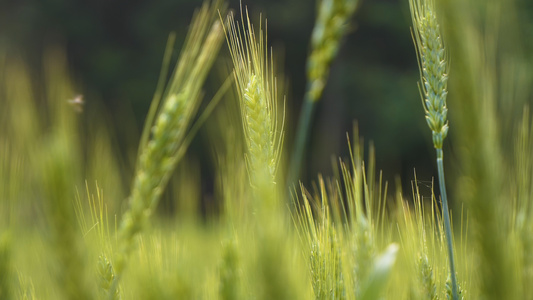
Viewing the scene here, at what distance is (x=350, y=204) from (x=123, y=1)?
1503 cm

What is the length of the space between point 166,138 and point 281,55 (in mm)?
12913

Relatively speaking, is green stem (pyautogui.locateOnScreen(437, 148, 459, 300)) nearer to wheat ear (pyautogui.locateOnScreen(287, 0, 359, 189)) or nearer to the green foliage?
the green foliage

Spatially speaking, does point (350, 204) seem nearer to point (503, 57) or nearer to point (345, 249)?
point (345, 249)

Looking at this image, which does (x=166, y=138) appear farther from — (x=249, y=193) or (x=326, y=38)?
(x=326, y=38)

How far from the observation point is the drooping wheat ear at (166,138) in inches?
31.7

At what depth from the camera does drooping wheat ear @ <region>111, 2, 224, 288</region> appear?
805 mm

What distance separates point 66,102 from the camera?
0.79 metres

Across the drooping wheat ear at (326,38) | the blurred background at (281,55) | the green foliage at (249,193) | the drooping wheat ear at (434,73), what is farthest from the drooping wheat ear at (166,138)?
the blurred background at (281,55)

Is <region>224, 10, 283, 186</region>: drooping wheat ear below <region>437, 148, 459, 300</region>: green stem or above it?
above

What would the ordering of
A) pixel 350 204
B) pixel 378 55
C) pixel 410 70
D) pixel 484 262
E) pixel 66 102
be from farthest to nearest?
pixel 378 55 → pixel 410 70 → pixel 350 204 → pixel 66 102 → pixel 484 262

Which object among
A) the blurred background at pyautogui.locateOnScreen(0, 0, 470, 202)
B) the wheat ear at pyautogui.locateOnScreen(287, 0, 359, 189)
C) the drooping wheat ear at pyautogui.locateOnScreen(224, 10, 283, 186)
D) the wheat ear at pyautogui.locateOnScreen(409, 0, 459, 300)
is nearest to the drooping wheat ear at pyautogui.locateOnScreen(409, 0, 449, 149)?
the wheat ear at pyautogui.locateOnScreen(409, 0, 459, 300)

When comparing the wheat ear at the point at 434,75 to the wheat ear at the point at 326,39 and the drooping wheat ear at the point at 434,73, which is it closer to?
the drooping wheat ear at the point at 434,73

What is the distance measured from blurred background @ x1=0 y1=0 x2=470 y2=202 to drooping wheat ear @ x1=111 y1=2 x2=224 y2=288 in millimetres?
11300

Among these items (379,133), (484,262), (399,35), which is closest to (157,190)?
(484,262)
